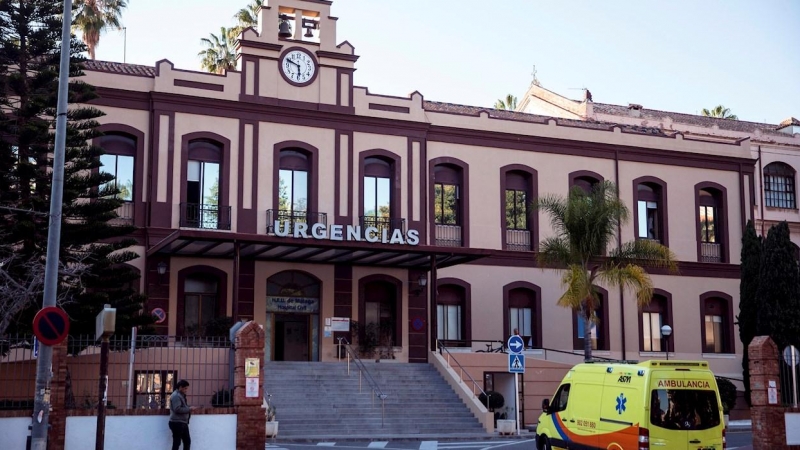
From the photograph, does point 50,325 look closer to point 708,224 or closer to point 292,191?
point 292,191

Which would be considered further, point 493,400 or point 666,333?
point 666,333

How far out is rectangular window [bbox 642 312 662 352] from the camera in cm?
3903

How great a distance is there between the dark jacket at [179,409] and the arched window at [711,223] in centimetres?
2705

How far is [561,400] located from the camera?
812 inches

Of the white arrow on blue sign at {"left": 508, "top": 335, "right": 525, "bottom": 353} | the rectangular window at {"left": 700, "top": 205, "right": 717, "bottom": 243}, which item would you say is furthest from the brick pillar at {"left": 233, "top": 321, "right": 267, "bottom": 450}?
the rectangular window at {"left": 700, "top": 205, "right": 717, "bottom": 243}

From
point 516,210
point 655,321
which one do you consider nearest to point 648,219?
point 655,321

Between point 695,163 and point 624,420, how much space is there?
83.7 ft

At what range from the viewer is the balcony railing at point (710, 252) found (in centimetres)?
4066

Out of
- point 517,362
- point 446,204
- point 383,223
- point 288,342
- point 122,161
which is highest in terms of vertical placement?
point 122,161

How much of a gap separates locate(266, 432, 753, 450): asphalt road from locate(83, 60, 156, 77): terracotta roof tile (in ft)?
45.9

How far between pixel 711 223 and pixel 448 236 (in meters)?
12.1

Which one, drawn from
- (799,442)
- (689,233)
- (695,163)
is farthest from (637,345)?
(799,442)

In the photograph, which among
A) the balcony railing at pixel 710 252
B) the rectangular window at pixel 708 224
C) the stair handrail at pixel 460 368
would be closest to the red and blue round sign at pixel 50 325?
the stair handrail at pixel 460 368

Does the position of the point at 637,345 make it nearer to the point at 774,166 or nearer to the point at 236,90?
the point at 774,166
